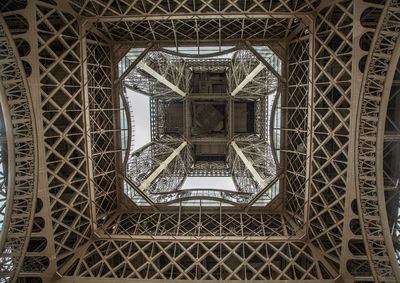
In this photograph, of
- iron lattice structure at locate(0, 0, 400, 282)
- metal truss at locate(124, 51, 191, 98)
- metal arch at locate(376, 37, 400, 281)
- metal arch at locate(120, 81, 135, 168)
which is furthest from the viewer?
metal truss at locate(124, 51, 191, 98)

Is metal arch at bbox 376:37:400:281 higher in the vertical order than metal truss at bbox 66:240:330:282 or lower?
higher

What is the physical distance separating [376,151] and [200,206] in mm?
11240

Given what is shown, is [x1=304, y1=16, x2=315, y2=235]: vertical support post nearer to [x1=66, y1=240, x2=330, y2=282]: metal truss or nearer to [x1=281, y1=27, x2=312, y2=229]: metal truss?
[x1=281, y1=27, x2=312, y2=229]: metal truss

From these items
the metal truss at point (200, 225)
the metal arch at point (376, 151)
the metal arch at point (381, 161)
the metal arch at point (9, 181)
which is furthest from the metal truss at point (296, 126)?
the metal arch at point (9, 181)

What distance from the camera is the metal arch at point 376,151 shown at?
12.6 metres

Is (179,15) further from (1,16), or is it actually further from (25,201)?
(25,201)

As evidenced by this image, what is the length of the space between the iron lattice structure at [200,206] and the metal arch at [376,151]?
5 cm

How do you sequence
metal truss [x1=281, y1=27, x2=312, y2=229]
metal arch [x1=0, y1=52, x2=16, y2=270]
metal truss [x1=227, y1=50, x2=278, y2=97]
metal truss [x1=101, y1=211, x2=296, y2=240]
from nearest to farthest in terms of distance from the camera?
metal arch [x1=0, y1=52, x2=16, y2=270] < metal truss [x1=281, y1=27, x2=312, y2=229] < metal truss [x1=101, y1=211, x2=296, y2=240] < metal truss [x1=227, y1=50, x2=278, y2=97]

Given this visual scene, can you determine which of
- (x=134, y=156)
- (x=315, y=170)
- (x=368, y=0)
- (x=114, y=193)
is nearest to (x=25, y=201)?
(x=114, y=193)

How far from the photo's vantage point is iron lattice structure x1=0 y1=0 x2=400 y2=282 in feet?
46.3

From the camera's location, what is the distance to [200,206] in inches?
844

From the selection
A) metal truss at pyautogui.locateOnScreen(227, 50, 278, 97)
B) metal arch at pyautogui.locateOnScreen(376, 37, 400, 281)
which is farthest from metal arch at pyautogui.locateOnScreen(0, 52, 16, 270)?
metal arch at pyautogui.locateOnScreen(376, 37, 400, 281)

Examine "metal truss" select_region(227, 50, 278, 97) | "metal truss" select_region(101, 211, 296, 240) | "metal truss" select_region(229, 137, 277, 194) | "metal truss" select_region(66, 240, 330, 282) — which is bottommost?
"metal truss" select_region(66, 240, 330, 282)

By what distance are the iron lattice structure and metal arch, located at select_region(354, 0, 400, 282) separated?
0.17ft
